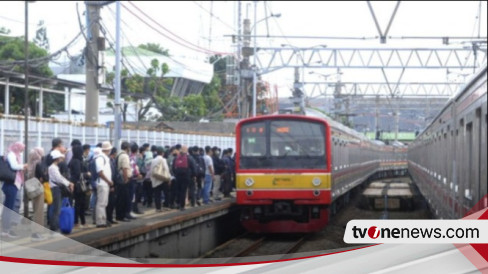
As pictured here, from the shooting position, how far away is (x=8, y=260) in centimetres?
171

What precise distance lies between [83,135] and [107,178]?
2.94 m

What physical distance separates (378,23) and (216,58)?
1.96 feet

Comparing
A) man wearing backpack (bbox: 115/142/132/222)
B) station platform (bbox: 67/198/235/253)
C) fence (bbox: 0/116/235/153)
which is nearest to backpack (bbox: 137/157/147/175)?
fence (bbox: 0/116/235/153)

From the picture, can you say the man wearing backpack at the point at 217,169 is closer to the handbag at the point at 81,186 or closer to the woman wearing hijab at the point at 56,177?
the handbag at the point at 81,186

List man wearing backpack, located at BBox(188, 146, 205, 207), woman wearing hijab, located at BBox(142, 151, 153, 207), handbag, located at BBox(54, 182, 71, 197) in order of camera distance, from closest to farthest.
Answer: handbag, located at BBox(54, 182, 71, 197)
woman wearing hijab, located at BBox(142, 151, 153, 207)
man wearing backpack, located at BBox(188, 146, 205, 207)

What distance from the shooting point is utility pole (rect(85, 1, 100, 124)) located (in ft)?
7.22

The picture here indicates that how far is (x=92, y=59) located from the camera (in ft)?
7.84

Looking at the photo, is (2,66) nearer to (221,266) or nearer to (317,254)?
(221,266)

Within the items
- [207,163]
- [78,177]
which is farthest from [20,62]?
[207,163]

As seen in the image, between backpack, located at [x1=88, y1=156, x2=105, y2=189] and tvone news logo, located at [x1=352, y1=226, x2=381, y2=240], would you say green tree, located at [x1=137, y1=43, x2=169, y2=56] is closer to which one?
tvone news logo, located at [x1=352, y1=226, x2=381, y2=240]

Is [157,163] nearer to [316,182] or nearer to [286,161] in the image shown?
[286,161]

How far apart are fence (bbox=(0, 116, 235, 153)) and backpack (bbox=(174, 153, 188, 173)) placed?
389mm

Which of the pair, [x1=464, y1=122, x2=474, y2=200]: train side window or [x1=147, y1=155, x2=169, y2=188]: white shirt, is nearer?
[x1=464, y1=122, x2=474, y2=200]: train side window

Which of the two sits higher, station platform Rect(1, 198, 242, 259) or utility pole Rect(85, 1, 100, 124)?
utility pole Rect(85, 1, 100, 124)
